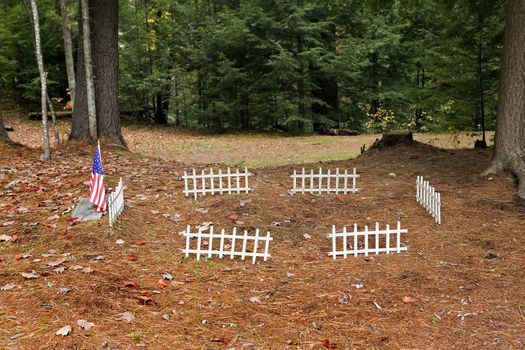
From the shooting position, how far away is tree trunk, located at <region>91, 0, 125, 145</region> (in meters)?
10.4

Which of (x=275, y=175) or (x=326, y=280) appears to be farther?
(x=275, y=175)

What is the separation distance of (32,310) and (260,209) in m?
3.35

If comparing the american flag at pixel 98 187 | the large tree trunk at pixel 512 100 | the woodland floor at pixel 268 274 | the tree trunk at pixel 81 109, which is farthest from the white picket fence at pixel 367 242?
the tree trunk at pixel 81 109

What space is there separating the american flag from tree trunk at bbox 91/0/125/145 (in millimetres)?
5055

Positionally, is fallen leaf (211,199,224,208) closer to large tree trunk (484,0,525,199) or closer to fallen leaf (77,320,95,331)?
fallen leaf (77,320,95,331)

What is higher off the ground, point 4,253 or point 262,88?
point 262,88

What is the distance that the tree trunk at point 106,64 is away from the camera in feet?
34.0

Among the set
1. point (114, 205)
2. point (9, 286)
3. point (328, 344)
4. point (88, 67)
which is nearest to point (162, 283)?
point (9, 286)

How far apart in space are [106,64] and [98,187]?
18.7 ft

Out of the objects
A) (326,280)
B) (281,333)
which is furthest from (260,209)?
(281,333)

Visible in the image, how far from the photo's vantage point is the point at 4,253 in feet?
16.3

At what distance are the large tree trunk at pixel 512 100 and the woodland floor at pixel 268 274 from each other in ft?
1.54

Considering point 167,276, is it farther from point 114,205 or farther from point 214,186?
point 214,186

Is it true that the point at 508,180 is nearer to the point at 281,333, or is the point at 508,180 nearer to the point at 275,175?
the point at 275,175
